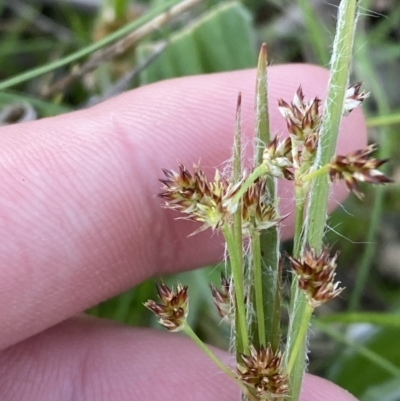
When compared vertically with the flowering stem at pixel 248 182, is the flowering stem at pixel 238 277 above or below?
below

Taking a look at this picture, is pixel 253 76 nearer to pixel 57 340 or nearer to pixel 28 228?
pixel 28 228

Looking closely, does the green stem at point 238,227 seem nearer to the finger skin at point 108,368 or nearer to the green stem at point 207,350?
the green stem at point 207,350

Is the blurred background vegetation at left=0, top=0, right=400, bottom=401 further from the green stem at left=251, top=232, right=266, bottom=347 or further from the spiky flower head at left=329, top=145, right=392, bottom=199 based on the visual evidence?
the spiky flower head at left=329, top=145, right=392, bottom=199

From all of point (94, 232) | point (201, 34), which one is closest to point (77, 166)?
point (94, 232)

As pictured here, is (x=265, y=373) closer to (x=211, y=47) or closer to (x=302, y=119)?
(x=302, y=119)

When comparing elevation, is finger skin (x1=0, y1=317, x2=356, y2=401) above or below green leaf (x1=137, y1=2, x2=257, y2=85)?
below

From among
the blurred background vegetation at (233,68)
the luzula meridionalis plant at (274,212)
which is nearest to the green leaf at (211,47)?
the blurred background vegetation at (233,68)

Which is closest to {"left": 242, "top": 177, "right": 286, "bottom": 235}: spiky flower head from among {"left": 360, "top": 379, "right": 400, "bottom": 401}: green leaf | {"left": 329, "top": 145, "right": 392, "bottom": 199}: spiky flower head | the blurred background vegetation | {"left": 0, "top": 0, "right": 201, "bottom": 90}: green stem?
{"left": 329, "top": 145, "right": 392, "bottom": 199}: spiky flower head

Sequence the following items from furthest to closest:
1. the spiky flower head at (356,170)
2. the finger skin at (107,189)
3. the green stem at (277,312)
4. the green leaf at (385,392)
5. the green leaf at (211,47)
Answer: the green leaf at (211,47) → the green leaf at (385,392) → the finger skin at (107,189) → the green stem at (277,312) → the spiky flower head at (356,170)

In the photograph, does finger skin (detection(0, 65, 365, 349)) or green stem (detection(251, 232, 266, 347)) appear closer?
green stem (detection(251, 232, 266, 347))
